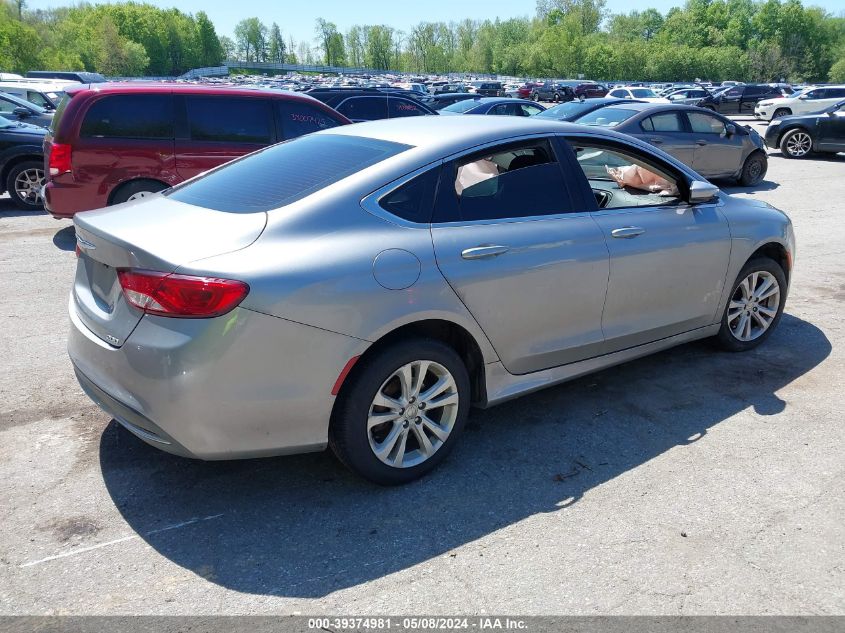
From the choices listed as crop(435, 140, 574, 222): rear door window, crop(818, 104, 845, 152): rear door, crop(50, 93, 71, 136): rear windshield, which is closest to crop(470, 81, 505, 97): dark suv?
crop(818, 104, 845, 152): rear door

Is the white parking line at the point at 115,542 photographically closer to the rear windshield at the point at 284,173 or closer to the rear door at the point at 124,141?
the rear windshield at the point at 284,173

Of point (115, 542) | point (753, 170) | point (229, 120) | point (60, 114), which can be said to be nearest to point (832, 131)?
point (753, 170)

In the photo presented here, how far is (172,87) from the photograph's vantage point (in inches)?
339

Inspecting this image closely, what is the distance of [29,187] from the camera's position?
10562mm

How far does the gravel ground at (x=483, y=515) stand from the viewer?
2.78 metres

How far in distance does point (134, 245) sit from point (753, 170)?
1345 centimetres

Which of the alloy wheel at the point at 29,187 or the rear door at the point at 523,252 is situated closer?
the rear door at the point at 523,252

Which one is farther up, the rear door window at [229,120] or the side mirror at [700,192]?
the rear door window at [229,120]

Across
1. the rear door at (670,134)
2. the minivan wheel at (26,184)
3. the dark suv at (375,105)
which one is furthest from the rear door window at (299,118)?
the dark suv at (375,105)

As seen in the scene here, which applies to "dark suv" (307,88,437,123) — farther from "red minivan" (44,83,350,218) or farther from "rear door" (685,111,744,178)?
"red minivan" (44,83,350,218)

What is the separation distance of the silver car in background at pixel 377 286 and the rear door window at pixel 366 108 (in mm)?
11838

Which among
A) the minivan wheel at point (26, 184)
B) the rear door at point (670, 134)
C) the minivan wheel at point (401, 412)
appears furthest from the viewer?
the rear door at point (670, 134)

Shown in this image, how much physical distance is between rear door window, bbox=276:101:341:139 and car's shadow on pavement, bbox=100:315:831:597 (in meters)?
5.55

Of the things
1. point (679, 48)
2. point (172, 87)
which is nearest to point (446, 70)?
point (679, 48)
